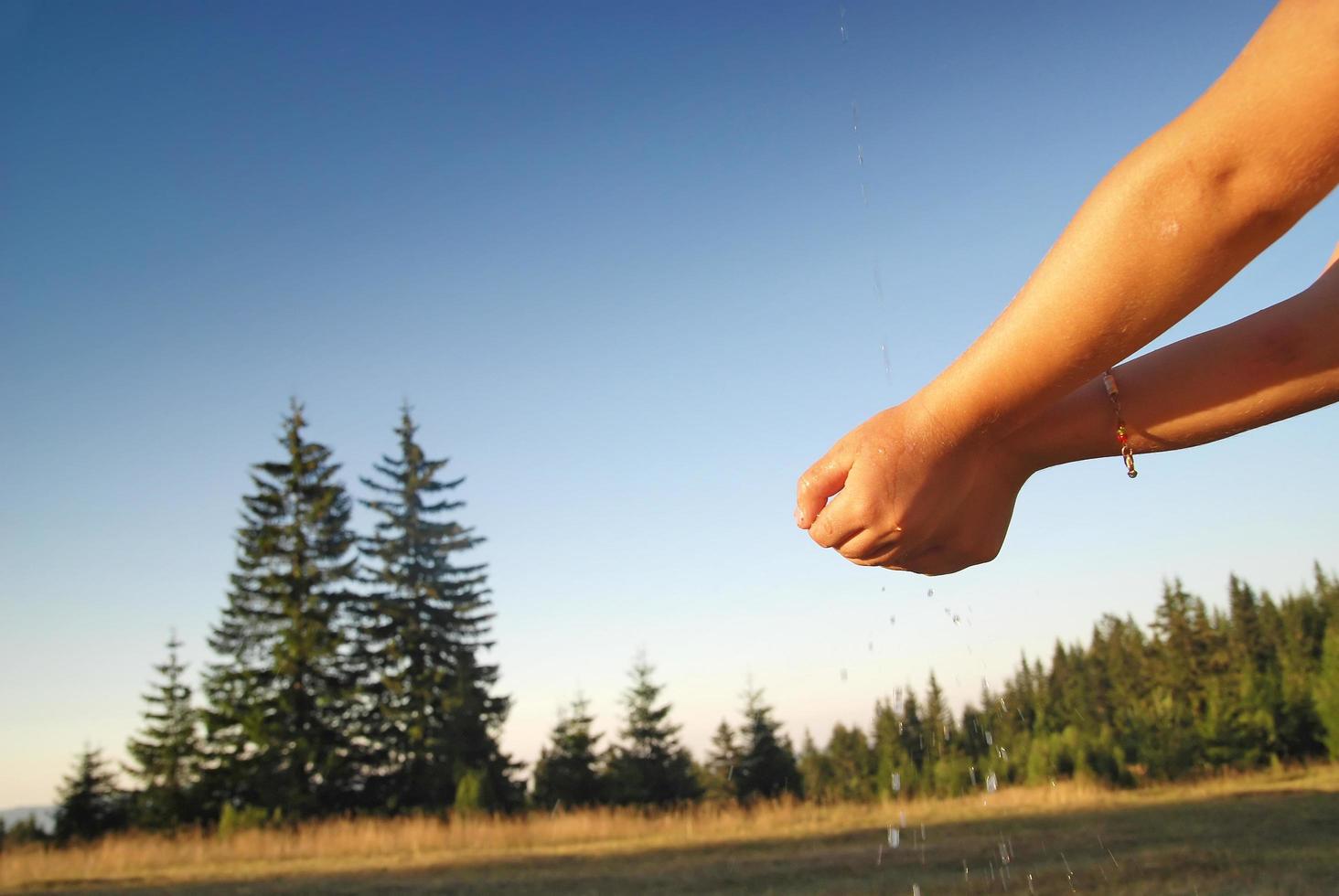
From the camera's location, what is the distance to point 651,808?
1574 centimetres

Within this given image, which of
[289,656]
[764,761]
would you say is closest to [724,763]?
[764,761]

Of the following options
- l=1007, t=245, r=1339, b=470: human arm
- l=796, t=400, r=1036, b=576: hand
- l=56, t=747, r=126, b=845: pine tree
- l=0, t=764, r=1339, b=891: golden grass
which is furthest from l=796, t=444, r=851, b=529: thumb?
l=56, t=747, r=126, b=845: pine tree

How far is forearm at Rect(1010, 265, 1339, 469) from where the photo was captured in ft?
3.82

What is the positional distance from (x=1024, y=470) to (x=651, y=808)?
52.2ft

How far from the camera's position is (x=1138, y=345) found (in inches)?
35.1

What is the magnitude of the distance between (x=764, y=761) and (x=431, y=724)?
9.57 m

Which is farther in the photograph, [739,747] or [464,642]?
[464,642]

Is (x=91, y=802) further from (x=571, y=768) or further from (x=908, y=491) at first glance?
(x=908, y=491)

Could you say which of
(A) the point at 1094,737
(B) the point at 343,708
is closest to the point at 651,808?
(A) the point at 1094,737

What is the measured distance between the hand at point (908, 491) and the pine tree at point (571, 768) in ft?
78.0

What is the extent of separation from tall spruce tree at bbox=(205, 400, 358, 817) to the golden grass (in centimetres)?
724

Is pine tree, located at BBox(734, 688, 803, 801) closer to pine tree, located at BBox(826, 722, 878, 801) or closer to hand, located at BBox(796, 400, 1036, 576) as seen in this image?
pine tree, located at BBox(826, 722, 878, 801)

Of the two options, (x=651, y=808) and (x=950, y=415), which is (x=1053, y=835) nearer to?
(x=651, y=808)

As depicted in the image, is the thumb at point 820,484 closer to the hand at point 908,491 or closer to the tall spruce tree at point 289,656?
the hand at point 908,491
